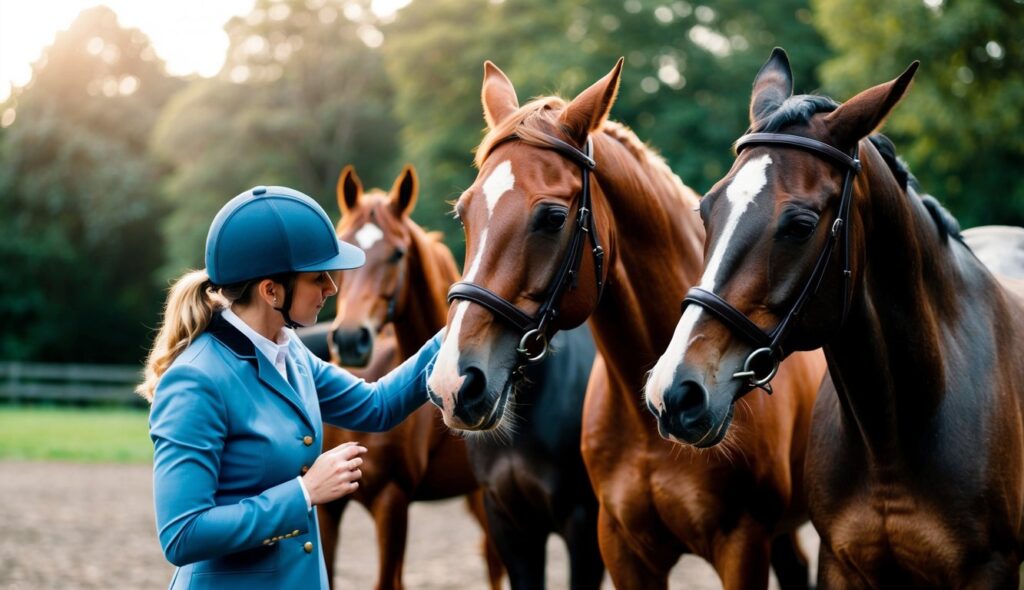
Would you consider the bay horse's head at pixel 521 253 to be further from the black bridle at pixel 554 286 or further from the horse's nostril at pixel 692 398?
the horse's nostril at pixel 692 398

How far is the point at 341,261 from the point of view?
286 centimetres

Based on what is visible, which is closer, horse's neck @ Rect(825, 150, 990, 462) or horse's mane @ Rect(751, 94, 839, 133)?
horse's mane @ Rect(751, 94, 839, 133)

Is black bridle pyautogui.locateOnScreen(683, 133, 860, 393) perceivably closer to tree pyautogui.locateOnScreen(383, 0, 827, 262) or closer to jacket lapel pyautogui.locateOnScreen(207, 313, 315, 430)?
jacket lapel pyautogui.locateOnScreen(207, 313, 315, 430)

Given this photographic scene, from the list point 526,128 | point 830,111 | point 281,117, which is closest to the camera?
point 830,111

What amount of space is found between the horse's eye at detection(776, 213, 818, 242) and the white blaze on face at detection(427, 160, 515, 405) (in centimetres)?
92

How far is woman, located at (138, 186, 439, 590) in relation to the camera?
2.47 meters

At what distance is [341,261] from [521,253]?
1.97 ft

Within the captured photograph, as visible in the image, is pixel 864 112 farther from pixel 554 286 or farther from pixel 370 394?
pixel 370 394

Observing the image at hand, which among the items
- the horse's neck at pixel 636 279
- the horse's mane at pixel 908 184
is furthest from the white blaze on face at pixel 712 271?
the horse's neck at pixel 636 279

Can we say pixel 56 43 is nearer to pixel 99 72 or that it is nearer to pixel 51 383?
pixel 99 72

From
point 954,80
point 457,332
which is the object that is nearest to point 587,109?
point 457,332

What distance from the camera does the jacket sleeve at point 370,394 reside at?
10.9ft

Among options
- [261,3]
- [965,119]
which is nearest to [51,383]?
[261,3]

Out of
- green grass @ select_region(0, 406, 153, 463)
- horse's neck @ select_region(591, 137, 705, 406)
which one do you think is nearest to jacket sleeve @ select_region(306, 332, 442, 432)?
horse's neck @ select_region(591, 137, 705, 406)
